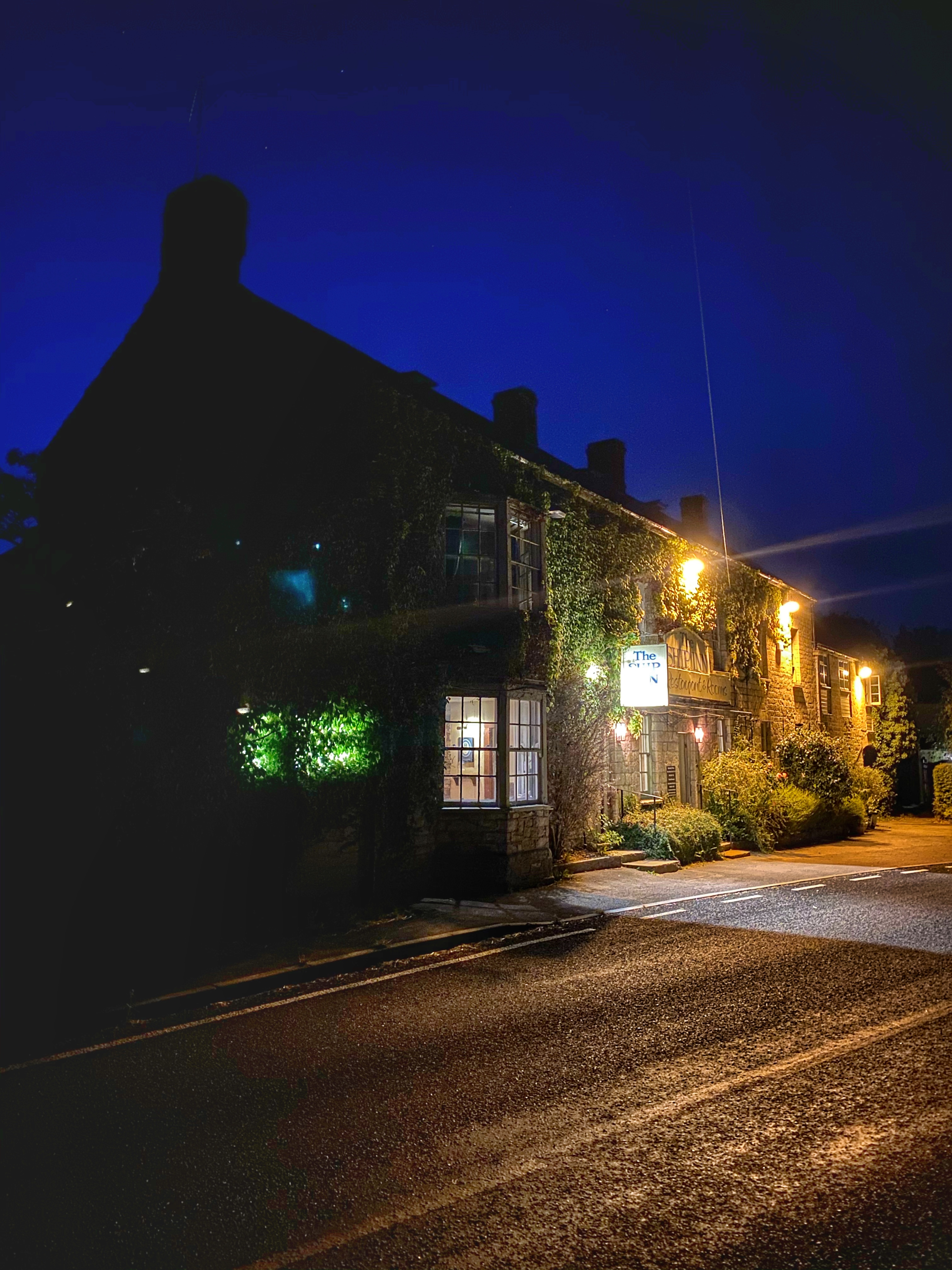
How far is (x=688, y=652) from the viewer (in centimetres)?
2198

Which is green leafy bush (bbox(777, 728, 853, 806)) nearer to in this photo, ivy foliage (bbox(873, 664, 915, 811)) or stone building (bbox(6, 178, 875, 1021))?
stone building (bbox(6, 178, 875, 1021))

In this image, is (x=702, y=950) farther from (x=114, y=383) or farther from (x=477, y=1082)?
(x=114, y=383)

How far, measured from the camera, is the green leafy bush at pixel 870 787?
80.5ft

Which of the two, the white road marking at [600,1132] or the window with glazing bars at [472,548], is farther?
the window with glazing bars at [472,548]

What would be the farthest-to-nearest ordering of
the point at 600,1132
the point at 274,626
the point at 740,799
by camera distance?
the point at 740,799 < the point at 274,626 < the point at 600,1132

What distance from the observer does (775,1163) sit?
409 centimetres

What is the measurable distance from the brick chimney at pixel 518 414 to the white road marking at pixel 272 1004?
44.0 feet

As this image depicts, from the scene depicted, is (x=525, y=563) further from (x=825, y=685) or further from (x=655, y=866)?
(x=825, y=685)

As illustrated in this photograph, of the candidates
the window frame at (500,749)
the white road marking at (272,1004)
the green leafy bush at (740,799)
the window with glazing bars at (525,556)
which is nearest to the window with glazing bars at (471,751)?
the window frame at (500,749)

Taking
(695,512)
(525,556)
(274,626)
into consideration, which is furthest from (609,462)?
(274,626)

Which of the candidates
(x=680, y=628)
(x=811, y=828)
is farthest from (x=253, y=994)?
(x=811, y=828)

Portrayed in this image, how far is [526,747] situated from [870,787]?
14.9 m

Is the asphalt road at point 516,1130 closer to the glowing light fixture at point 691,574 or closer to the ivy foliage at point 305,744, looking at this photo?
the ivy foliage at point 305,744

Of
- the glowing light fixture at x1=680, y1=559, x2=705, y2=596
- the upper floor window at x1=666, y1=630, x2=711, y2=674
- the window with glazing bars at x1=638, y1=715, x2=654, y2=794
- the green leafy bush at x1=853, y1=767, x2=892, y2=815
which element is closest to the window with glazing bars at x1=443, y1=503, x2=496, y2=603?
the window with glazing bars at x1=638, y1=715, x2=654, y2=794
